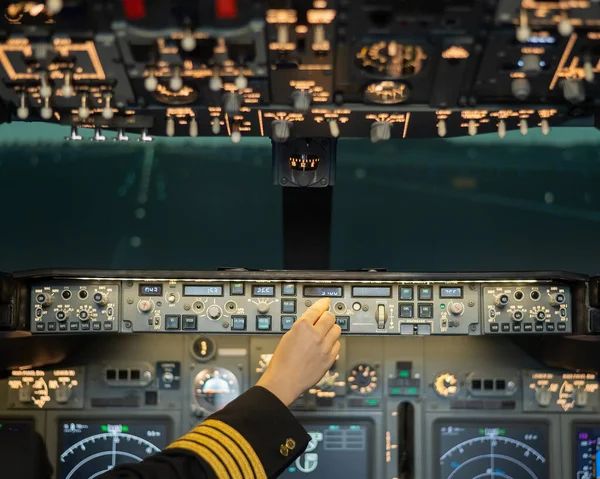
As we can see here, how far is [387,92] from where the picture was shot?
109 inches

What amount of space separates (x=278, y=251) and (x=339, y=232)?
1.10 ft

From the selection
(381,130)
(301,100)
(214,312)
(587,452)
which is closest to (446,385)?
(587,452)

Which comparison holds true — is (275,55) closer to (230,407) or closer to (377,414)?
(230,407)

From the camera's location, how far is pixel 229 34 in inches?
87.0

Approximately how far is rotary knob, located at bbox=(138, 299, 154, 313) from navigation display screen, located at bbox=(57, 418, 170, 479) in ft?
2.18

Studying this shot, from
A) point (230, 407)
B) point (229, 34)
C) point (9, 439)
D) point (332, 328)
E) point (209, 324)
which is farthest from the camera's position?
point (9, 439)

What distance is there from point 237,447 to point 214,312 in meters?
2.13

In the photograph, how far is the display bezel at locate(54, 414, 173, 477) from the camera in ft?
13.4

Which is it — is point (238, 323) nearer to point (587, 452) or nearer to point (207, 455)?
point (587, 452)

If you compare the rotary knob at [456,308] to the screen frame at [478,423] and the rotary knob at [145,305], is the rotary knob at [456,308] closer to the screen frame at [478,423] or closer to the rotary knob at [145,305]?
the screen frame at [478,423]

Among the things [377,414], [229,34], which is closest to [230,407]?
[229,34]

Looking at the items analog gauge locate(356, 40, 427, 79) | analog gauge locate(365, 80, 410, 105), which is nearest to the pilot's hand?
analog gauge locate(356, 40, 427, 79)

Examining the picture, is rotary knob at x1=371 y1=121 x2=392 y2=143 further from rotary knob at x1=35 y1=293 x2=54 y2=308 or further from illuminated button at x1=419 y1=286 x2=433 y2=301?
rotary knob at x1=35 y1=293 x2=54 y2=308

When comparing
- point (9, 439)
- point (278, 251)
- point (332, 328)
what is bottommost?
point (9, 439)
